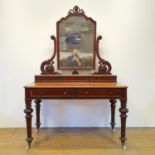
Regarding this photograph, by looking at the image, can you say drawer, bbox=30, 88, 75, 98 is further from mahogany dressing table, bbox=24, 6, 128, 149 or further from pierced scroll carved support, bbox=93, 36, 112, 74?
pierced scroll carved support, bbox=93, 36, 112, 74

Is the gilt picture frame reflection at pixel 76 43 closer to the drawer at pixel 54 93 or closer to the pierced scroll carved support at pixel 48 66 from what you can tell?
the pierced scroll carved support at pixel 48 66

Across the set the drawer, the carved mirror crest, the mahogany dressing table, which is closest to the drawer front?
the drawer

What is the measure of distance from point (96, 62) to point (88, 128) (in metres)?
1.02

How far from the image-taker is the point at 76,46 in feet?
11.7

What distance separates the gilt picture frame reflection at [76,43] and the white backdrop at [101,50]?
0.18 meters

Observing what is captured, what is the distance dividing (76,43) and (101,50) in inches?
16.0

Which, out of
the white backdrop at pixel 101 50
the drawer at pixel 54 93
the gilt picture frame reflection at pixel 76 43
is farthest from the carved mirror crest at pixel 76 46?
the drawer at pixel 54 93

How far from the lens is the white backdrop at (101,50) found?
363cm

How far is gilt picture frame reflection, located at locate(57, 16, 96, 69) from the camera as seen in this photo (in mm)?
3533

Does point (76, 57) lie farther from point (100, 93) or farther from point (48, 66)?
point (100, 93)
